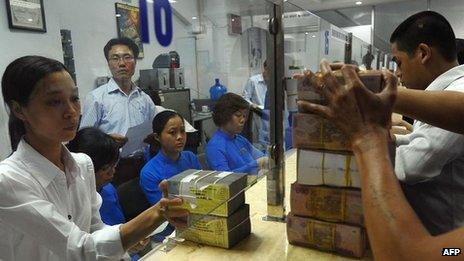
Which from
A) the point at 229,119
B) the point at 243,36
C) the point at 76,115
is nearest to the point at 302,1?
the point at 243,36

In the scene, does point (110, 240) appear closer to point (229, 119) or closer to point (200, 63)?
point (200, 63)

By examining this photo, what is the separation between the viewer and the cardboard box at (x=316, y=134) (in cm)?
107

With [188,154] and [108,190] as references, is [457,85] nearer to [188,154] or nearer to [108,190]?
[188,154]

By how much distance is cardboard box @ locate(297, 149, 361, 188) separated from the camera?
3.49ft

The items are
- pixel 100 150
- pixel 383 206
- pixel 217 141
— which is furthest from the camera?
pixel 217 141

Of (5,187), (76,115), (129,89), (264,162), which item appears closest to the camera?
(5,187)

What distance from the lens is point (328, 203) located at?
1.11 metres

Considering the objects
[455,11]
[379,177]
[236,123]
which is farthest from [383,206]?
[455,11]

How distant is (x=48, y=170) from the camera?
859 mm

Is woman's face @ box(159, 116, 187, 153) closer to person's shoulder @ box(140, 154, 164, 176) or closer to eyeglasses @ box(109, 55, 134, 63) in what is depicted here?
person's shoulder @ box(140, 154, 164, 176)

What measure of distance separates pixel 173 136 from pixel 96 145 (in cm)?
29

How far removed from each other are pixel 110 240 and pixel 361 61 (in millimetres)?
5015

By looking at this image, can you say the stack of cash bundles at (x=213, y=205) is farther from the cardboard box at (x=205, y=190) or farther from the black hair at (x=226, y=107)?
the black hair at (x=226, y=107)

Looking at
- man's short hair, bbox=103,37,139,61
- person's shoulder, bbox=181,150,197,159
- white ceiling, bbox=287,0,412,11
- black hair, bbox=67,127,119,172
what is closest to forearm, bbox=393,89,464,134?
man's short hair, bbox=103,37,139,61
